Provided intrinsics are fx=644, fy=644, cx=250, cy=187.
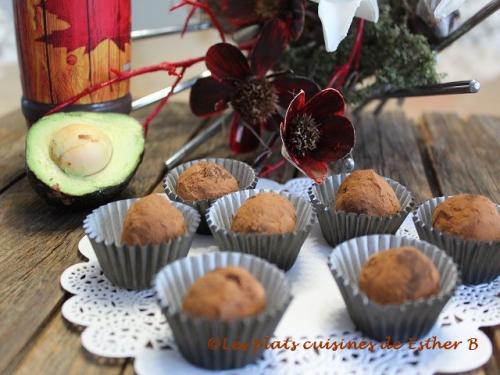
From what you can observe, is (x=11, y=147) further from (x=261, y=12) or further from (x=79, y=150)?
(x=261, y=12)

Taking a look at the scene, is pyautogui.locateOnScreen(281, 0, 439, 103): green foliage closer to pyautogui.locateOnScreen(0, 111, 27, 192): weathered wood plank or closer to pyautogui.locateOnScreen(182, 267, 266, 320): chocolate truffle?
pyautogui.locateOnScreen(0, 111, 27, 192): weathered wood plank

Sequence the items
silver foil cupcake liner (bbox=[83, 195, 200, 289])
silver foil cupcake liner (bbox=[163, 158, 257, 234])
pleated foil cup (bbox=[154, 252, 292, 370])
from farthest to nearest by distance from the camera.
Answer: silver foil cupcake liner (bbox=[163, 158, 257, 234])
silver foil cupcake liner (bbox=[83, 195, 200, 289])
pleated foil cup (bbox=[154, 252, 292, 370])

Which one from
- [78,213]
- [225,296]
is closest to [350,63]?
[78,213]

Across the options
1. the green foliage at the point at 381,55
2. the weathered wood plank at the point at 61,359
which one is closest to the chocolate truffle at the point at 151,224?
the weathered wood plank at the point at 61,359

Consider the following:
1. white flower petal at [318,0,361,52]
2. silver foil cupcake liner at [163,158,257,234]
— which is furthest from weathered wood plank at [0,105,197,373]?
white flower petal at [318,0,361,52]

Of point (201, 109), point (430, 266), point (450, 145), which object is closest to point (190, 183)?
point (201, 109)

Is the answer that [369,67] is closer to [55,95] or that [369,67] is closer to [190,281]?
[55,95]

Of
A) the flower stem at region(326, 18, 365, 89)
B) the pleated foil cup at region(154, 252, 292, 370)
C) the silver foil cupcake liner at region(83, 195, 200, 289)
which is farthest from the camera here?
the flower stem at region(326, 18, 365, 89)
